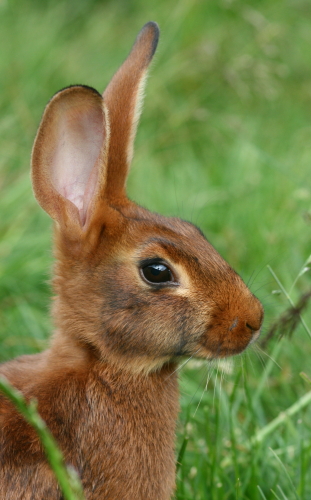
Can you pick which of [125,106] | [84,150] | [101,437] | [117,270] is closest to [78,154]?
[84,150]

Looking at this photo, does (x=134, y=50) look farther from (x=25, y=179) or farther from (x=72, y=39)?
(x=72, y=39)

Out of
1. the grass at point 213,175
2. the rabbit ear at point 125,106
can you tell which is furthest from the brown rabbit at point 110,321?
the grass at point 213,175

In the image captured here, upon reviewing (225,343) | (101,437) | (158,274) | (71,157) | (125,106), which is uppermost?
(125,106)

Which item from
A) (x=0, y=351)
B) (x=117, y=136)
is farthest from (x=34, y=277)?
(x=117, y=136)

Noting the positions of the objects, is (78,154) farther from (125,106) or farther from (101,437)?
(101,437)

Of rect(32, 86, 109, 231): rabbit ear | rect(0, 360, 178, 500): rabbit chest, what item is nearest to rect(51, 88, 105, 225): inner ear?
rect(32, 86, 109, 231): rabbit ear

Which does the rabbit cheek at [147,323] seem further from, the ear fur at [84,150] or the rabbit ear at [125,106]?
the rabbit ear at [125,106]
